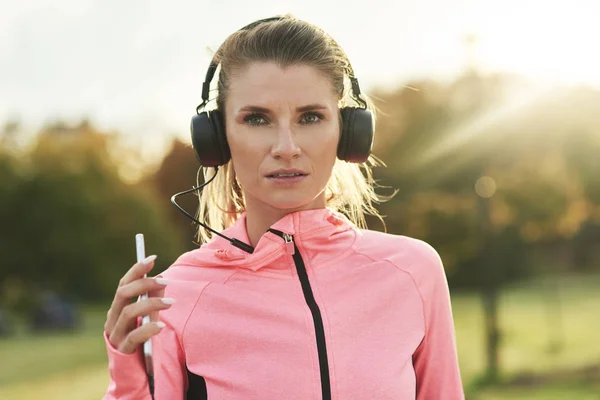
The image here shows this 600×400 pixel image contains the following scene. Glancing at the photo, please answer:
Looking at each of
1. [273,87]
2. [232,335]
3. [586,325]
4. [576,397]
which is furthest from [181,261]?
[586,325]

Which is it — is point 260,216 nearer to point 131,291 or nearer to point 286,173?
point 286,173

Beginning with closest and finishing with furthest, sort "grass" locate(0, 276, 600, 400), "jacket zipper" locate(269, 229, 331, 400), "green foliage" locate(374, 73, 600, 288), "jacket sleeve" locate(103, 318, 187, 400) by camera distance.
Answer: "jacket sleeve" locate(103, 318, 187, 400) → "jacket zipper" locate(269, 229, 331, 400) → "grass" locate(0, 276, 600, 400) → "green foliage" locate(374, 73, 600, 288)

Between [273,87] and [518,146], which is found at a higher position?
[273,87]

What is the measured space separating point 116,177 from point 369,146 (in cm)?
3206

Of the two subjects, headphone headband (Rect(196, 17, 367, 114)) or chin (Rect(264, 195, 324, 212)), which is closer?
chin (Rect(264, 195, 324, 212))

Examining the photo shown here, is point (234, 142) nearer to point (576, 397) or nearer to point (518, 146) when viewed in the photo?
point (576, 397)

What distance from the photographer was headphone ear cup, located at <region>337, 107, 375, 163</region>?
2607 millimetres

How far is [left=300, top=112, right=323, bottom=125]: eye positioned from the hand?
737mm

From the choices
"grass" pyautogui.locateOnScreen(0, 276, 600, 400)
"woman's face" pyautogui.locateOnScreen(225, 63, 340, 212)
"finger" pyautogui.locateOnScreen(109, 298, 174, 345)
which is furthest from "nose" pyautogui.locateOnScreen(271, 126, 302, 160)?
"grass" pyautogui.locateOnScreen(0, 276, 600, 400)

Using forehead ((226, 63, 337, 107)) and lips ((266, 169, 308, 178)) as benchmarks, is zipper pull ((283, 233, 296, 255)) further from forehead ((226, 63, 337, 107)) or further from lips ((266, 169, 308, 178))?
forehead ((226, 63, 337, 107))

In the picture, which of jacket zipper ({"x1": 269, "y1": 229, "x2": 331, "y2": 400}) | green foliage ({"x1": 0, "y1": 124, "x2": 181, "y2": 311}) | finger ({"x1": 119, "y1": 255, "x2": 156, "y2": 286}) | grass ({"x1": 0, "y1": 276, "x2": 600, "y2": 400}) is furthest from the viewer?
green foliage ({"x1": 0, "y1": 124, "x2": 181, "y2": 311})

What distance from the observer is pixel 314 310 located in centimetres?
249

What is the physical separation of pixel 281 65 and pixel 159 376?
103cm

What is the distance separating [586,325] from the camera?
18.8 metres
